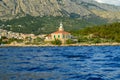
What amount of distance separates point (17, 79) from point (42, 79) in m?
2.74

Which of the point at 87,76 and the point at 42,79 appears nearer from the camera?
the point at 42,79

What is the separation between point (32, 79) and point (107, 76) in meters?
8.77

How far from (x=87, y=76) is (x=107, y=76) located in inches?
92.0

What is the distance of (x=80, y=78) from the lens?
35094 mm

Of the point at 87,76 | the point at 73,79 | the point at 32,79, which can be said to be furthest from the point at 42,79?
the point at 87,76

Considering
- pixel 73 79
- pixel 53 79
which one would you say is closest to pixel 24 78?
pixel 53 79

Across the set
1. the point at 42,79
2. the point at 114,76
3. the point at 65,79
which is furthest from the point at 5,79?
the point at 114,76

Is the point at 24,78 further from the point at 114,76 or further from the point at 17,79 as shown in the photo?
the point at 114,76

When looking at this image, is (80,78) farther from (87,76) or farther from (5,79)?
(5,79)

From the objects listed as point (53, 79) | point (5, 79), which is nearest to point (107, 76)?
point (53, 79)

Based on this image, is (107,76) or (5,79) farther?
(107,76)

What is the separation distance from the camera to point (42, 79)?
112 ft

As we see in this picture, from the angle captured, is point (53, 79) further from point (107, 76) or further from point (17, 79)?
point (107, 76)

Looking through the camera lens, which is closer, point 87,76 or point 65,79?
point 65,79
